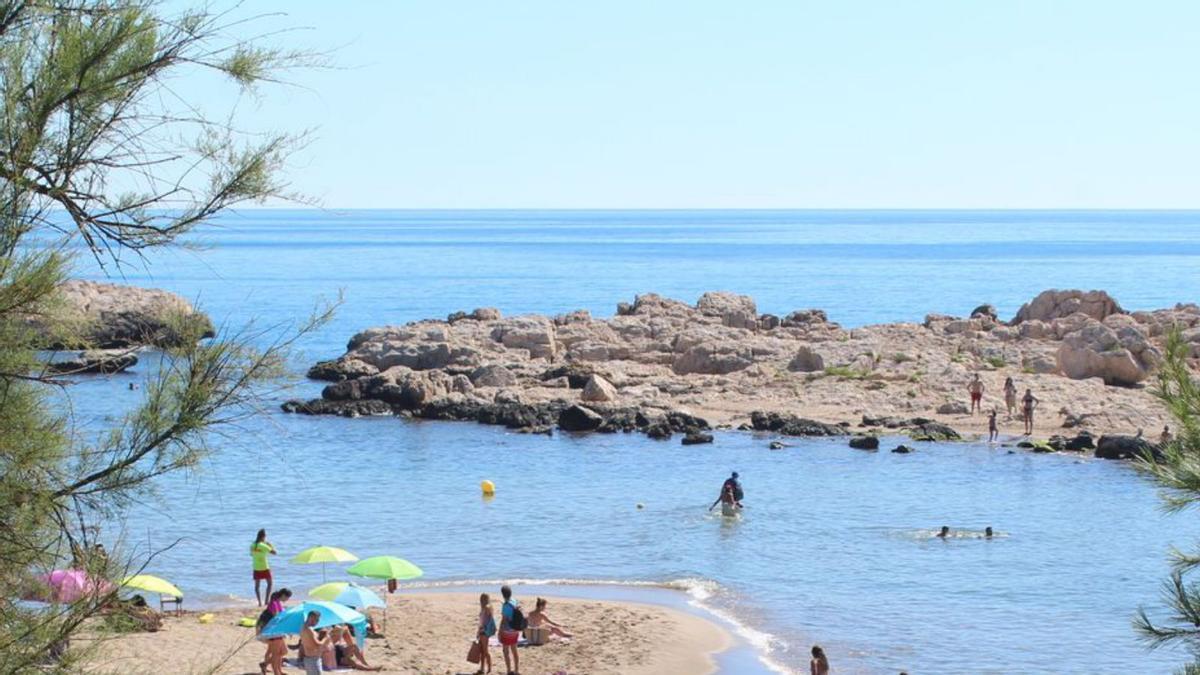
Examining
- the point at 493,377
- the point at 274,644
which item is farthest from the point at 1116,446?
the point at 274,644

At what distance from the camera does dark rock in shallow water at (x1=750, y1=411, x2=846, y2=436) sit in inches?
1769

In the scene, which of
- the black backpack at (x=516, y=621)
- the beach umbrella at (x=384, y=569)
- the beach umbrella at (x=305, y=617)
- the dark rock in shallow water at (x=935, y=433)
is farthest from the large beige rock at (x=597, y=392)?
the beach umbrella at (x=305, y=617)

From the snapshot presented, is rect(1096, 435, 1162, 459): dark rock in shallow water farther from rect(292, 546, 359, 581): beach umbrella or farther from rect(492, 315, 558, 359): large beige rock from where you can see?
rect(292, 546, 359, 581): beach umbrella

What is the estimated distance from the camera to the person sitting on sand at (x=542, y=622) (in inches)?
861

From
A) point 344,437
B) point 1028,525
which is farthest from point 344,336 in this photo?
point 1028,525

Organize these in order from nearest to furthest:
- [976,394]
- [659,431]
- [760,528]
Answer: [760,528] < [659,431] < [976,394]

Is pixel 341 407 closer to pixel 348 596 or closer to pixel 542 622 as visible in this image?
pixel 542 622

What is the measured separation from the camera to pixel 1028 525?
108ft

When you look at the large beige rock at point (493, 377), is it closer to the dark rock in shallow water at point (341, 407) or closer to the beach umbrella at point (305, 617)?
the dark rock in shallow water at point (341, 407)

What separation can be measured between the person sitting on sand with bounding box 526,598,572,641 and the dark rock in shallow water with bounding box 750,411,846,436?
23.7 metres

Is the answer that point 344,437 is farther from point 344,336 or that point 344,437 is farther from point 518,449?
point 344,336

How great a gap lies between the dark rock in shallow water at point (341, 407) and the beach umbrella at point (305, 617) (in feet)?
100

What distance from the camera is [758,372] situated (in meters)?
53.1

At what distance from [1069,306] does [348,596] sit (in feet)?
149
